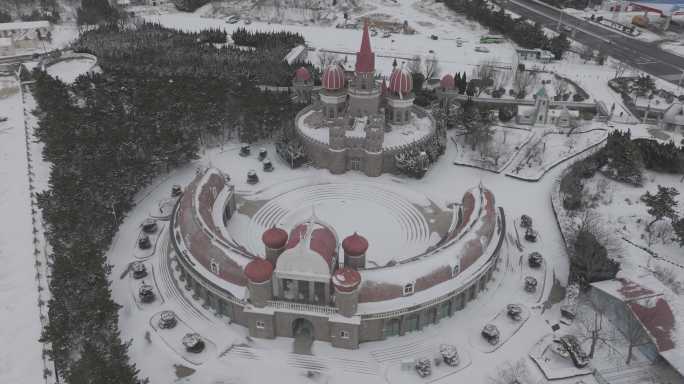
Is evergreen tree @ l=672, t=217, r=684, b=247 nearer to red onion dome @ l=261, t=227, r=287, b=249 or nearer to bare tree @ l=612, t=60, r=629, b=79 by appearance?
red onion dome @ l=261, t=227, r=287, b=249

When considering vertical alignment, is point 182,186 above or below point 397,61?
below

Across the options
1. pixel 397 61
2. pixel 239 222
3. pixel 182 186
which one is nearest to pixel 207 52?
pixel 397 61

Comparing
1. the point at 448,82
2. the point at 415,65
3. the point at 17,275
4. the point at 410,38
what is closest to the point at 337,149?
the point at 448,82

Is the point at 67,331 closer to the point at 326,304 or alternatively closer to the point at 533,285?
the point at 326,304

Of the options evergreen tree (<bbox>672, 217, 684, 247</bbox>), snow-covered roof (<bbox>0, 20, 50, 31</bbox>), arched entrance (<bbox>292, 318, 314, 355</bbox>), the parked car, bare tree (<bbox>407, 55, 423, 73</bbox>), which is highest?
the parked car

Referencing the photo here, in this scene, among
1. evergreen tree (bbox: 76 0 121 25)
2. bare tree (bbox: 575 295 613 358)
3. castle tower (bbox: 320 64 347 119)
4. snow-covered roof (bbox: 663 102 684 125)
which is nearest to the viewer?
bare tree (bbox: 575 295 613 358)

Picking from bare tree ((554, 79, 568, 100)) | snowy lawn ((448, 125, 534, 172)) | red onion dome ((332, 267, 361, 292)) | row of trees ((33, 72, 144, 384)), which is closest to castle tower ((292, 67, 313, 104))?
snowy lawn ((448, 125, 534, 172))

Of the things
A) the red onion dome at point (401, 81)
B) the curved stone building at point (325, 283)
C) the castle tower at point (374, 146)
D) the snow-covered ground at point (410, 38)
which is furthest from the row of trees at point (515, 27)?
the curved stone building at point (325, 283)

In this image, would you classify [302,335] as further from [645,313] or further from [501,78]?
[501,78]
